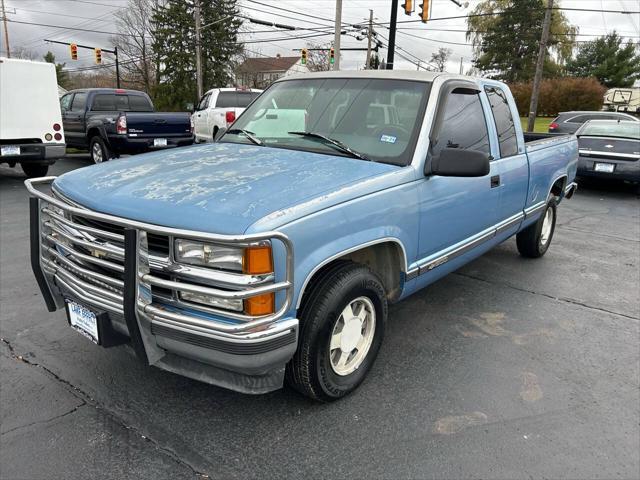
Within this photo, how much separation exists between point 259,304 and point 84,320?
41.4 inches

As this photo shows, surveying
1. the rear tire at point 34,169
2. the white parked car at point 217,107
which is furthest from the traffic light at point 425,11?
the rear tire at point 34,169

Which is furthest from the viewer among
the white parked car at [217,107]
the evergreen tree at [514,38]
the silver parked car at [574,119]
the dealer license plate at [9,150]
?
the evergreen tree at [514,38]

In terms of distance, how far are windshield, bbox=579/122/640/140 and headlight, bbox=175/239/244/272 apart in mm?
11323

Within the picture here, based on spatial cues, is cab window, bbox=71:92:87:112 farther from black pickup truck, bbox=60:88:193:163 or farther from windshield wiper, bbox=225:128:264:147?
windshield wiper, bbox=225:128:264:147

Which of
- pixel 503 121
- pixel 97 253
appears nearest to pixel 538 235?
pixel 503 121

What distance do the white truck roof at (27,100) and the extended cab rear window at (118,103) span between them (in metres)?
2.75

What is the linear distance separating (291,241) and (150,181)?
980 millimetres

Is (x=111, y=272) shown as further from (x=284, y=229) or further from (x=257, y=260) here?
(x=284, y=229)

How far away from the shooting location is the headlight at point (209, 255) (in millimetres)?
2219

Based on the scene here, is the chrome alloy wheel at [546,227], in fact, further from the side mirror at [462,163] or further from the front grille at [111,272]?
the front grille at [111,272]

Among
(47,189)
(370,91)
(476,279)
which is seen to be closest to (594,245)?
(476,279)

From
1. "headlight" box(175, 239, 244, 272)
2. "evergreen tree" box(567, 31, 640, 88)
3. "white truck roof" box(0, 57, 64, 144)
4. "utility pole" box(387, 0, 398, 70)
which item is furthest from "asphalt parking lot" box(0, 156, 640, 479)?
"evergreen tree" box(567, 31, 640, 88)

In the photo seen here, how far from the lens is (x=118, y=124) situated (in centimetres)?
1073

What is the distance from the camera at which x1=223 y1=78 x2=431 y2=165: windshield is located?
3.32 m
